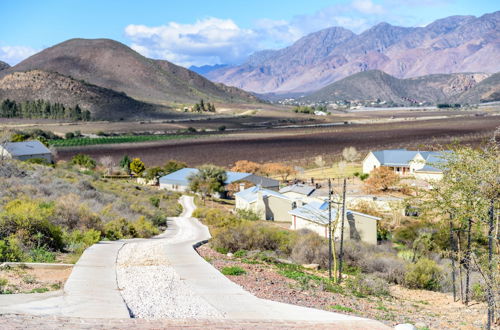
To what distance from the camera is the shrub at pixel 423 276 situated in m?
19.6

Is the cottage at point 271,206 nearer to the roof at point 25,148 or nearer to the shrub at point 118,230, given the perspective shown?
the shrub at point 118,230

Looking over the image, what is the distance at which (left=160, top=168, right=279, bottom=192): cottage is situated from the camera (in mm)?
60694

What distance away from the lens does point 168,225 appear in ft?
112

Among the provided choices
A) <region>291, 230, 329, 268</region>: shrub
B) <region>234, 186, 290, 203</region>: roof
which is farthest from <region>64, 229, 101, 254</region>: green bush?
<region>234, 186, 290, 203</region>: roof

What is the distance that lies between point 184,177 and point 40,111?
132346mm

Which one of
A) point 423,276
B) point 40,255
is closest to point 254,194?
point 423,276

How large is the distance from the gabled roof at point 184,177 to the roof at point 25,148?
16456 mm

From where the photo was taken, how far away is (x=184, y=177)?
66.8m

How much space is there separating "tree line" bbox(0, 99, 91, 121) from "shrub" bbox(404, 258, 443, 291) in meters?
176

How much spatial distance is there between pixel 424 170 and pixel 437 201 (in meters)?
44.6

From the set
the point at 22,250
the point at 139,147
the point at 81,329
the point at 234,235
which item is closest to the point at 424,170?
the point at 234,235

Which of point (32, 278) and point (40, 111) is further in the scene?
point (40, 111)

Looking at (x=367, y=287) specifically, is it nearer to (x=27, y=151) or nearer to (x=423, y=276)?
(x=423, y=276)

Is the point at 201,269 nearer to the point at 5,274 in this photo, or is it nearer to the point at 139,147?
the point at 5,274
